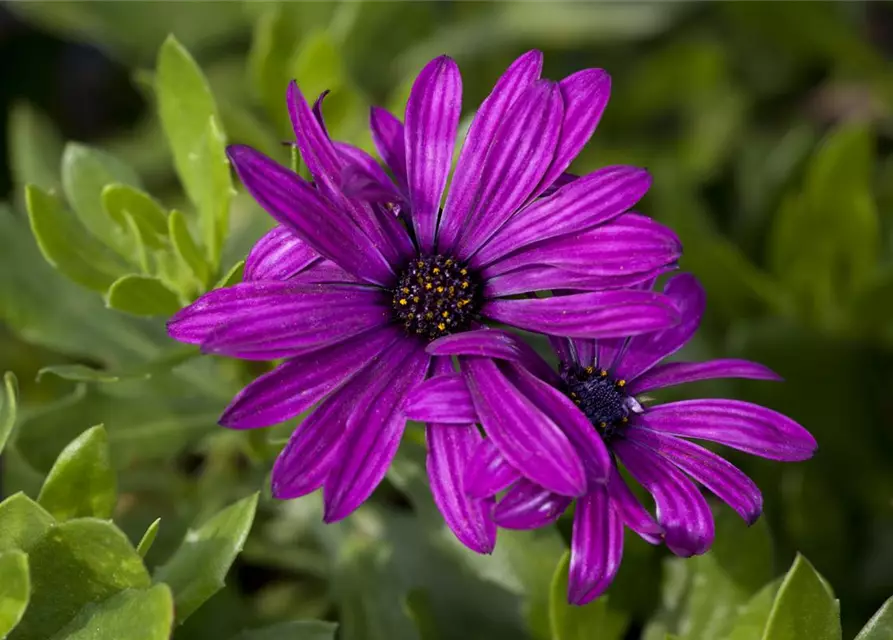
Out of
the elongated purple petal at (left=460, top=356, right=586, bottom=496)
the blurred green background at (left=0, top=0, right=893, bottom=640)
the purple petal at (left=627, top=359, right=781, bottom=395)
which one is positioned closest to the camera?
the elongated purple petal at (left=460, top=356, right=586, bottom=496)

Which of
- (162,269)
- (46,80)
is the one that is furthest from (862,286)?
(46,80)

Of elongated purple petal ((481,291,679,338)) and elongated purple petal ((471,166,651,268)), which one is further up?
elongated purple petal ((471,166,651,268))

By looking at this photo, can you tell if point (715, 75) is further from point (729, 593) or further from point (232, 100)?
point (729, 593)

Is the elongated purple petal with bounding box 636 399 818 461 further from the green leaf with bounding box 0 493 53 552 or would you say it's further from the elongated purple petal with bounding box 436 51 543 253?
the green leaf with bounding box 0 493 53 552

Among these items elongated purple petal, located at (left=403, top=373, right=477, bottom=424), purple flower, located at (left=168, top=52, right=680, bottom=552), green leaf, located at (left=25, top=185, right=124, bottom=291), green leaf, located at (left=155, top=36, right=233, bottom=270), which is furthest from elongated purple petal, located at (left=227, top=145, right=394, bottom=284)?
green leaf, located at (left=25, top=185, right=124, bottom=291)

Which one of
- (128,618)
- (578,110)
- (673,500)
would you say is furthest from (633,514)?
(128,618)

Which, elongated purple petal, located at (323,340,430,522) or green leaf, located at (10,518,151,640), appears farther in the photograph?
green leaf, located at (10,518,151,640)
